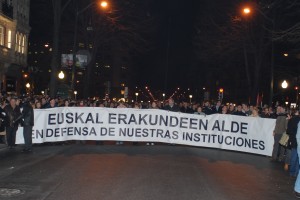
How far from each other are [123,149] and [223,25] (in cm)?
2841

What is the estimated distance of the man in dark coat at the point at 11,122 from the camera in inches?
679

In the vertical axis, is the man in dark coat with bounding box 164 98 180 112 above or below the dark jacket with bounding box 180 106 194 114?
above

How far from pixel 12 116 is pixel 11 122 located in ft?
0.72

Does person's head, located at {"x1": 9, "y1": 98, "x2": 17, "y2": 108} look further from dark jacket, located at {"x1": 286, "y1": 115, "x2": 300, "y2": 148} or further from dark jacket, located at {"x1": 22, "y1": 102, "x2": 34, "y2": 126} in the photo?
dark jacket, located at {"x1": 286, "y1": 115, "x2": 300, "y2": 148}

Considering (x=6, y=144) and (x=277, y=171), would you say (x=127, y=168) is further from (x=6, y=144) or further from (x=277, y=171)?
(x=6, y=144)

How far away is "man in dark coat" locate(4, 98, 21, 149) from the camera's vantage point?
17.2m

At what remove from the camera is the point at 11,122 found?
1720cm


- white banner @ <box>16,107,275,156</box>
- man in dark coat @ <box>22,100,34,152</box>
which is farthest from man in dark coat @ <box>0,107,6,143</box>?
white banner @ <box>16,107,275,156</box>

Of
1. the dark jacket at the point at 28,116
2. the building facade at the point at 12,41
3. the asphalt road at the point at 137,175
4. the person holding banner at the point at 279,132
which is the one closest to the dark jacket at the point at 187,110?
the asphalt road at the point at 137,175

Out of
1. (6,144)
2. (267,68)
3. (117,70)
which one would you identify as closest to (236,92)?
(267,68)

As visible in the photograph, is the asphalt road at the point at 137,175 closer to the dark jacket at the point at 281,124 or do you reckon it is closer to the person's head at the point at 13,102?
the dark jacket at the point at 281,124

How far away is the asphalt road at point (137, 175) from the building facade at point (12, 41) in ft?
91.8

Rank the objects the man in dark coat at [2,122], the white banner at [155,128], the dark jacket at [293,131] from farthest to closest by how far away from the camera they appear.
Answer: the white banner at [155,128], the man in dark coat at [2,122], the dark jacket at [293,131]

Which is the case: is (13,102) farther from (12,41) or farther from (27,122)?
(12,41)
